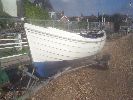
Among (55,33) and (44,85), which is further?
(55,33)

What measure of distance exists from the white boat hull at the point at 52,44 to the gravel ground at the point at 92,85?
3.56 feet

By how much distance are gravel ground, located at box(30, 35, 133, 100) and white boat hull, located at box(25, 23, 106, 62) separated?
108 centimetres

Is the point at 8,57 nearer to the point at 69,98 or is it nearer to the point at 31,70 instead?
the point at 31,70

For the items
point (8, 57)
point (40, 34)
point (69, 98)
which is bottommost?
point (69, 98)

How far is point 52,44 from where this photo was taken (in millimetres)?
16328

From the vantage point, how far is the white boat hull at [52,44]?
15672 mm

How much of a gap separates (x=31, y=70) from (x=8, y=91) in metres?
3.18

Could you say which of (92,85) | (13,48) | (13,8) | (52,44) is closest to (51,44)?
(52,44)

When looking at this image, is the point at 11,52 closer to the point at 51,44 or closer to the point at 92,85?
the point at 51,44

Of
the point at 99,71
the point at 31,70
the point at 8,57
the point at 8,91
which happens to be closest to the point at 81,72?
the point at 99,71

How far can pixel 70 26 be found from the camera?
1870 centimetres

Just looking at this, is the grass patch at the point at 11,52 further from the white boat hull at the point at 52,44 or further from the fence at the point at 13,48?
the white boat hull at the point at 52,44

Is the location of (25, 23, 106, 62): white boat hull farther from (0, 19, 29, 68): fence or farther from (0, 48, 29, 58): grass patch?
(0, 48, 29, 58): grass patch

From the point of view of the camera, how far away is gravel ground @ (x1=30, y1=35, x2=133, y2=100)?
13.6 m
